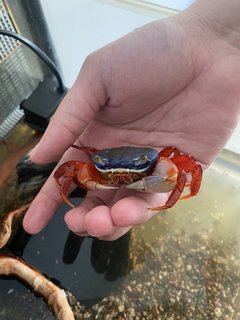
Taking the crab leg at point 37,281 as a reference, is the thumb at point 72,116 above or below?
above

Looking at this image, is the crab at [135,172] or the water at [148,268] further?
the water at [148,268]

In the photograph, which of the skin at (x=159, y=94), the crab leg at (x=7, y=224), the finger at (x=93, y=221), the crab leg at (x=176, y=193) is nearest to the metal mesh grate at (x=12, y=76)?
the crab leg at (x=7, y=224)

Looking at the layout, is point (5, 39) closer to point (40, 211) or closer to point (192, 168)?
point (40, 211)

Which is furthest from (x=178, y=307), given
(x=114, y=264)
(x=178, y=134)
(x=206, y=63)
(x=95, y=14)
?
(x=95, y=14)

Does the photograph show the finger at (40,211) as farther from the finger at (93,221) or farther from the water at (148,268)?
the water at (148,268)

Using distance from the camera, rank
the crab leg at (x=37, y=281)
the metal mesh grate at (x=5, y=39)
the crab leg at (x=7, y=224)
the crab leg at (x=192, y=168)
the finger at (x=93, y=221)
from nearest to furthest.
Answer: the finger at (x=93, y=221) < the crab leg at (x=192, y=168) < the crab leg at (x=37, y=281) < the crab leg at (x=7, y=224) < the metal mesh grate at (x=5, y=39)

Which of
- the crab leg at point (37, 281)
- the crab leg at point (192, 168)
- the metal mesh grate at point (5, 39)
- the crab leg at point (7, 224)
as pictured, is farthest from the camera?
the metal mesh grate at point (5, 39)

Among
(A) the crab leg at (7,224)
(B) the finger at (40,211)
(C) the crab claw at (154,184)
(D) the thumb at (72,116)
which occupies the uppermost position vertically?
(D) the thumb at (72,116)
